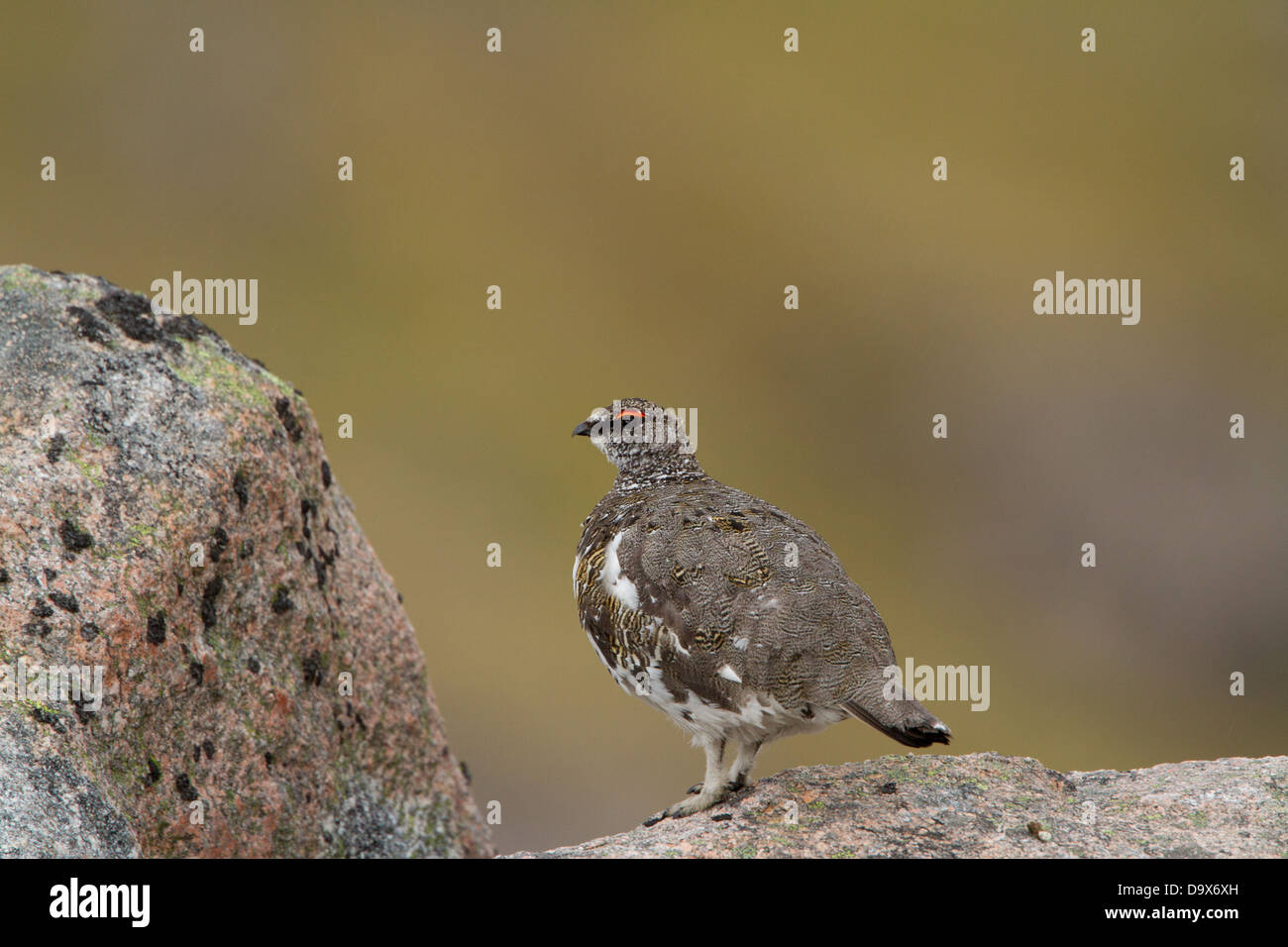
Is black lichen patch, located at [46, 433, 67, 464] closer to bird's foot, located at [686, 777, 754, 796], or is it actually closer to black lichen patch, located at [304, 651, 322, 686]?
black lichen patch, located at [304, 651, 322, 686]

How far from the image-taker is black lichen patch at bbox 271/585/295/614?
742 centimetres

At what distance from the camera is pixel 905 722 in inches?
233

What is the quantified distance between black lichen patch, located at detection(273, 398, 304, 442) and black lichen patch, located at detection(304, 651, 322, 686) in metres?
1.30

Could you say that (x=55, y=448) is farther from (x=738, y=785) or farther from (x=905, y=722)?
(x=905, y=722)

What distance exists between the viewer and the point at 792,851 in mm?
6238

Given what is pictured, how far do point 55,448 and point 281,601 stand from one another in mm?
1492

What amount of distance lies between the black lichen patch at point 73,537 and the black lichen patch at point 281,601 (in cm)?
120

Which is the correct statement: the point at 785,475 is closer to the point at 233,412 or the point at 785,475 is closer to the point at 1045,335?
the point at 1045,335

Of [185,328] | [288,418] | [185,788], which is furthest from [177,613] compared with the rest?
[185,328]

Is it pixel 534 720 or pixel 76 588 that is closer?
pixel 76 588

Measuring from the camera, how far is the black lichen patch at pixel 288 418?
772 centimetres

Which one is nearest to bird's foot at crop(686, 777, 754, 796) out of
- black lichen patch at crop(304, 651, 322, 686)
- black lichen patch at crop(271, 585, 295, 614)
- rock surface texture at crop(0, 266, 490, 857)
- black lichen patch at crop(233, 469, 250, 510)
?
rock surface texture at crop(0, 266, 490, 857)
